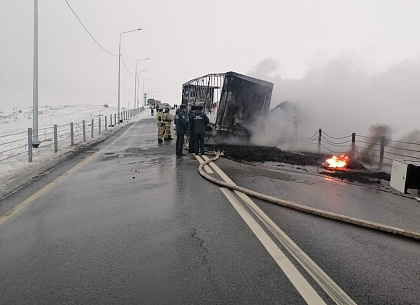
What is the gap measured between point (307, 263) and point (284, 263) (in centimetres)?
24

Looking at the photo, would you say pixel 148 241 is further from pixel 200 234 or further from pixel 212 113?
pixel 212 113

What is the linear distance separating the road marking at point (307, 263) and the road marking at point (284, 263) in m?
0.12

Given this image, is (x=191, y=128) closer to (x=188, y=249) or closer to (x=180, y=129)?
(x=180, y=129)

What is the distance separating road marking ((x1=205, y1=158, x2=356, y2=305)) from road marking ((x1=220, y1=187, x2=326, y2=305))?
Result: 4.6 inches

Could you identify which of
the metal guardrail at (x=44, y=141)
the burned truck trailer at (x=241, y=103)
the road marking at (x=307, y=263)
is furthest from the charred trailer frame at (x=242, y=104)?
the road marking at (x=307, y=263)

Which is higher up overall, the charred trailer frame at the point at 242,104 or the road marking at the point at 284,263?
the charred trailer frame at the point at 242,104

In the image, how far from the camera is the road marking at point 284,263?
3.06 meters

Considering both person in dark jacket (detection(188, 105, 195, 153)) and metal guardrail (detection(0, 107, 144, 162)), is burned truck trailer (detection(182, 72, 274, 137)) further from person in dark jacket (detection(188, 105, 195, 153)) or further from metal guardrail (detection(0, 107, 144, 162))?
metal guardrail (detection(0, 107, 144, 162))

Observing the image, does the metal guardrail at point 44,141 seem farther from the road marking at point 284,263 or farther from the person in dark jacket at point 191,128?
the road marking at point 284,263

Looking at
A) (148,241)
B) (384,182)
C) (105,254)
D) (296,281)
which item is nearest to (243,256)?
(296,281)

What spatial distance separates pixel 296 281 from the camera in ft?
10.9

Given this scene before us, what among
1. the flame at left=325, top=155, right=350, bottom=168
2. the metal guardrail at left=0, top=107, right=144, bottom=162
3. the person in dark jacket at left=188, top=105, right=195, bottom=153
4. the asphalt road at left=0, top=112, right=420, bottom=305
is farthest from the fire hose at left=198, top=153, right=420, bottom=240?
the metal guardrail at left=0, top=107, right=144, bottom=162

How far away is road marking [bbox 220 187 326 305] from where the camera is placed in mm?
3061

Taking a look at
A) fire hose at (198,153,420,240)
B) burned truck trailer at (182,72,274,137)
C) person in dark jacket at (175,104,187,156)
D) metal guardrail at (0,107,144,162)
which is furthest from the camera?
burned truck trailer at (182,72,274,137)
